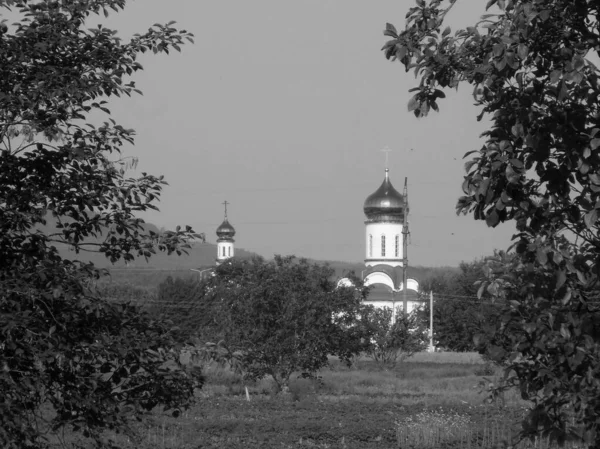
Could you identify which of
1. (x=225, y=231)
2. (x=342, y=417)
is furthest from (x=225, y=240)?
(x=342, y=417)

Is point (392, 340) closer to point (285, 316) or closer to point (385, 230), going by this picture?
point (285, 316)

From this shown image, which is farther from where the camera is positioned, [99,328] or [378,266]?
[378,266]

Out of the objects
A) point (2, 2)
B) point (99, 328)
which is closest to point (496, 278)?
point (99, 328)

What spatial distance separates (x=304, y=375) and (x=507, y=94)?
73.9ft

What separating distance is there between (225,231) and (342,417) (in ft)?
287

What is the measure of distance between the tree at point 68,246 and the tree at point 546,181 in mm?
2536

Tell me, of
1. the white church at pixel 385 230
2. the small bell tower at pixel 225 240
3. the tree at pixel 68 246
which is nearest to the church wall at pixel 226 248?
the small bell tower at pixel 225 240

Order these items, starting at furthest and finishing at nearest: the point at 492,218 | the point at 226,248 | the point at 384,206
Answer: the point at 226,248 → the point at 384,206 → the point at 492,218

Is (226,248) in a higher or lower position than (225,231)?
lower

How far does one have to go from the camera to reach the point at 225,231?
10600 centimetres

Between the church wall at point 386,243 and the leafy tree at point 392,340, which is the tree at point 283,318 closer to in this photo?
the leafy tree at point 392,340

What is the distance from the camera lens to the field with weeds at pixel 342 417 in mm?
15336

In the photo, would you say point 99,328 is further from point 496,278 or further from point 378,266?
point 378,266

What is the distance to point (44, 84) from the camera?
18.4ft
